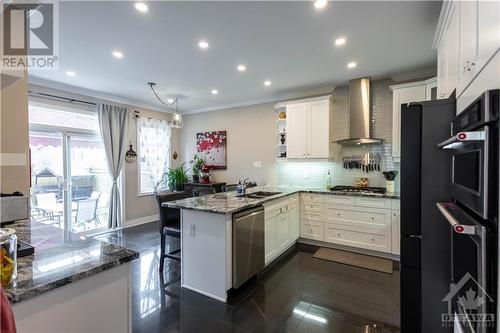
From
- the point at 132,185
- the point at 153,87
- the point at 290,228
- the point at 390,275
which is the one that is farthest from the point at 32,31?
the point at 390,275

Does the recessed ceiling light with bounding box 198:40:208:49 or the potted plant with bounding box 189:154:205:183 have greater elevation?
the recessed ceiling light with bounding box 198:40:208:49

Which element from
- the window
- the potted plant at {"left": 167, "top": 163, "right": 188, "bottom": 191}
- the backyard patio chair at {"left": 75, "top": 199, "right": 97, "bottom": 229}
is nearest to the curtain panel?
the backyard patio chair at {"left": 75, "top": 199, "right": 97, "bottom": 229}

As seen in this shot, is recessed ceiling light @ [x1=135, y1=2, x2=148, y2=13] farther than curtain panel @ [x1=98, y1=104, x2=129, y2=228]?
No

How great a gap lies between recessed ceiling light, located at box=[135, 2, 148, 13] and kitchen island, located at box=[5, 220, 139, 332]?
2.05 metres

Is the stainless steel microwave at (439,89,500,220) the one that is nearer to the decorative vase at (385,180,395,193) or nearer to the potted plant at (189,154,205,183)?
the decorative vase at (385,180,395,193)

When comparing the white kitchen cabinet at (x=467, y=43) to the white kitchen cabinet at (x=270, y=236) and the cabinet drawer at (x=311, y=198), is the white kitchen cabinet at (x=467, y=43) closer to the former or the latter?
the white kitchen cabinet at (x=270, y=236)

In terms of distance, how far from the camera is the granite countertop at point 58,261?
0.92m

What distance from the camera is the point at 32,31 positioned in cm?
242

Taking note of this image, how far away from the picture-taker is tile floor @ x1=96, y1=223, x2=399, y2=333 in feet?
6.88

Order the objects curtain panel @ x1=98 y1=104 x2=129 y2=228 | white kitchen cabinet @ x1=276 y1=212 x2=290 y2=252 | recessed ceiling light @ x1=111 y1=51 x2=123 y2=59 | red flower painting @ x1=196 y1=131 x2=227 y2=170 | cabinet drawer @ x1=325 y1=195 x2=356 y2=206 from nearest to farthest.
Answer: recessed ceiling light @ x1=111 y1=51 x2=123 y2=59 < white kitchen cabinet @ x1=276 y1=212 x2=290 y2=252 < cabinet drawer @ x1=325 y1=195 x2=356 y2=206 < curtain panel @ x1=98 y1=104 x2=129 y2=228 < red flower painting @ x1=196 y1=131 x2=227 y2=170

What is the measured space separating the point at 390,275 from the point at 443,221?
5.84 feet

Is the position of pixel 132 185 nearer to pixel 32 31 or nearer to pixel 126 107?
pixel 126 107

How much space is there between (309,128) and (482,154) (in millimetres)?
3426

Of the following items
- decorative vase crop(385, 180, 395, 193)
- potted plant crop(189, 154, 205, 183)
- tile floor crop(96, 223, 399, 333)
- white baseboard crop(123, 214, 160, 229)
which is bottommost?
tile floor crop(96, 223, 399, 333)
